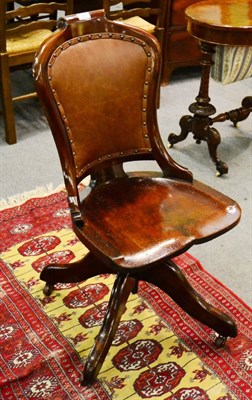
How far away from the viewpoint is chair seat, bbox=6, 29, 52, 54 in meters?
3.03

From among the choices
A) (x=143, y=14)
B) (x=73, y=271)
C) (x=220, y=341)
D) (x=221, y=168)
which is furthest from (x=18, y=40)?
(x=220, y=341)

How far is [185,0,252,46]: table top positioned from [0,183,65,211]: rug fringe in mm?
1007

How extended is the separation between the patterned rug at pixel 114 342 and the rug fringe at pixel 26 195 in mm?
301

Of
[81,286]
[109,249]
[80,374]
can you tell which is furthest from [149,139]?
[80,374]

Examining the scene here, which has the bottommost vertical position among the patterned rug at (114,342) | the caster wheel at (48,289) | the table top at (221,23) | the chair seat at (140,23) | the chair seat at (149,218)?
the patterned rug at (114,342)

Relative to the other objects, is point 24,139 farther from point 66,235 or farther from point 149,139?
point 149,139

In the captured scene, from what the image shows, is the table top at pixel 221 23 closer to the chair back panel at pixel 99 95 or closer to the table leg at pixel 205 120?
the table leg at pixel 205 120

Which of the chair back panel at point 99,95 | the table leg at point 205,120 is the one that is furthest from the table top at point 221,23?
the chair back panel at point 99,95

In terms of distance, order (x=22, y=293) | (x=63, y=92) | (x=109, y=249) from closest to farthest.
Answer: (x=109, y=249) → (x=63, y=92) → (x=22, y=293)

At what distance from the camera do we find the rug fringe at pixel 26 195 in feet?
8.82

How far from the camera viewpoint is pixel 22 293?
2189mm

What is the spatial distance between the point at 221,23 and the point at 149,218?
4.17ft

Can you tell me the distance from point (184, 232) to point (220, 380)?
0.54 metres

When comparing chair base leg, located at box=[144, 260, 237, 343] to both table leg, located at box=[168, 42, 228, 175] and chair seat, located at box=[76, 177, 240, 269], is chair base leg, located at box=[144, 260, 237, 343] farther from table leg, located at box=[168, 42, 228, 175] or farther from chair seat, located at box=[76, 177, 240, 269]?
table leg, located at box=[168, 42, 228, 175]
